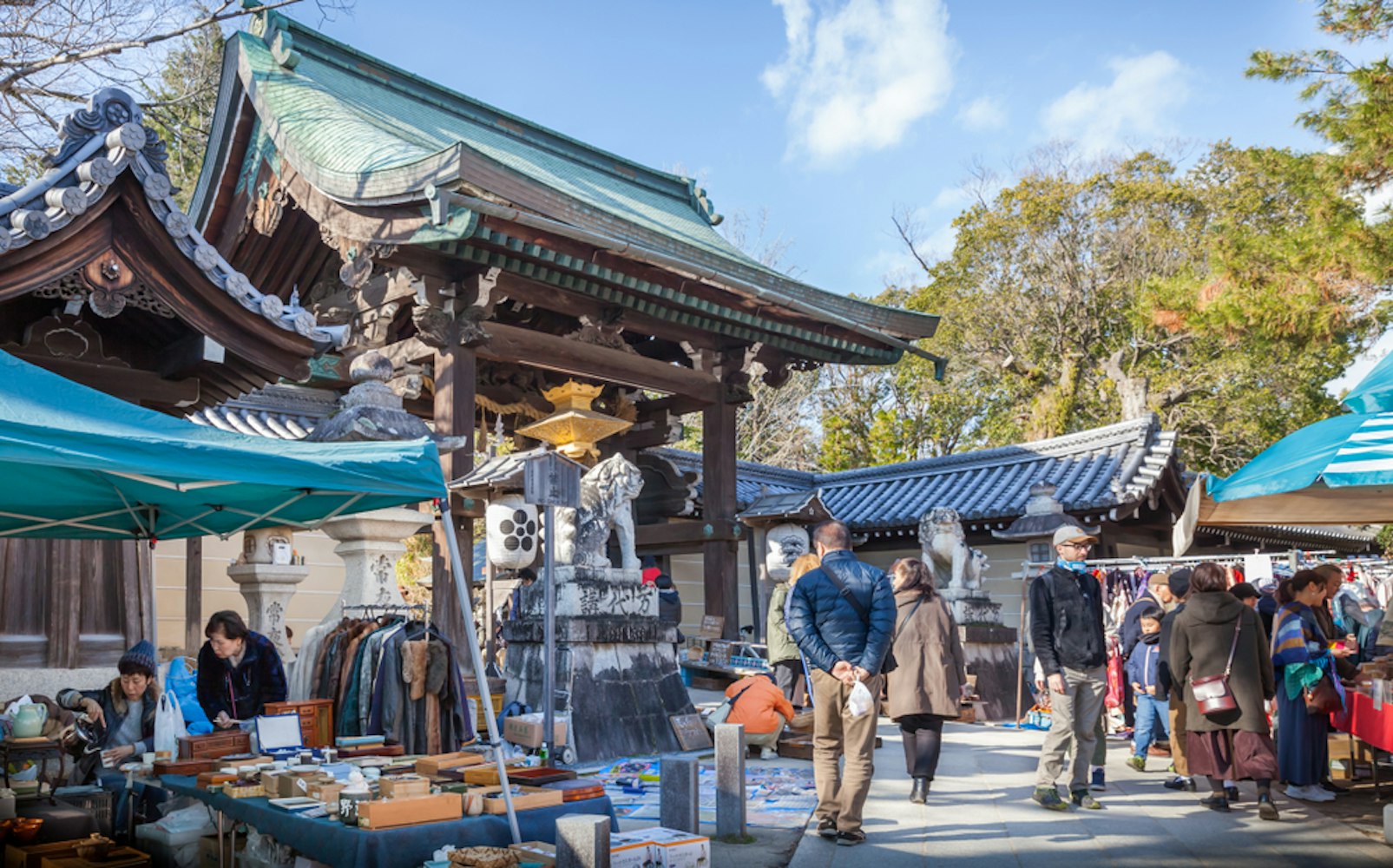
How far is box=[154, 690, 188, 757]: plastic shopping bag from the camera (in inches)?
216

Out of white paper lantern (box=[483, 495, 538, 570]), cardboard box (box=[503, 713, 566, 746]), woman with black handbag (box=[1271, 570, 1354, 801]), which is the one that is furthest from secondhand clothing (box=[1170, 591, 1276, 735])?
white paper lantern (box=[483, 495, 538, 570])

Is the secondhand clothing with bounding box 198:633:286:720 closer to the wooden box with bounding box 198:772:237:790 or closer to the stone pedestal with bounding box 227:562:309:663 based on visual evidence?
the wooden box with bounding box 198:772:237:790

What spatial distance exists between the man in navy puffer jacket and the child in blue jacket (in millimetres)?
3492

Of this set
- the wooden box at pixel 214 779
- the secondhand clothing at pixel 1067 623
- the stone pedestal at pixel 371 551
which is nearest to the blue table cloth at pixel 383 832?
the wooden box at pixel 214 779

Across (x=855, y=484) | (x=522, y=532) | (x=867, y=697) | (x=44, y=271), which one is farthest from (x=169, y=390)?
(x=855, y=484)

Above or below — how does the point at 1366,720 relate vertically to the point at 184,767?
below

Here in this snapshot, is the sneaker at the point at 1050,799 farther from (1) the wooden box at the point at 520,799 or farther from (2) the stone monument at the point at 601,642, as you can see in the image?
(1) the wooden box at the point at 520,799

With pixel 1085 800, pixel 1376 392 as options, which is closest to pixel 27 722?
pixel 1085 800

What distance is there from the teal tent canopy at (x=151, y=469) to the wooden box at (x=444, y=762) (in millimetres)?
1226

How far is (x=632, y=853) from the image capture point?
4.05 m

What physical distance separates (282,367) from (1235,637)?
20.9 feet

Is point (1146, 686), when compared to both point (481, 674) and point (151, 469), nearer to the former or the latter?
point (481, 674)

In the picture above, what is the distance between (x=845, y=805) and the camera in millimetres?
5445

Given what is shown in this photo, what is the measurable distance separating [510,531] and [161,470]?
5.62m
